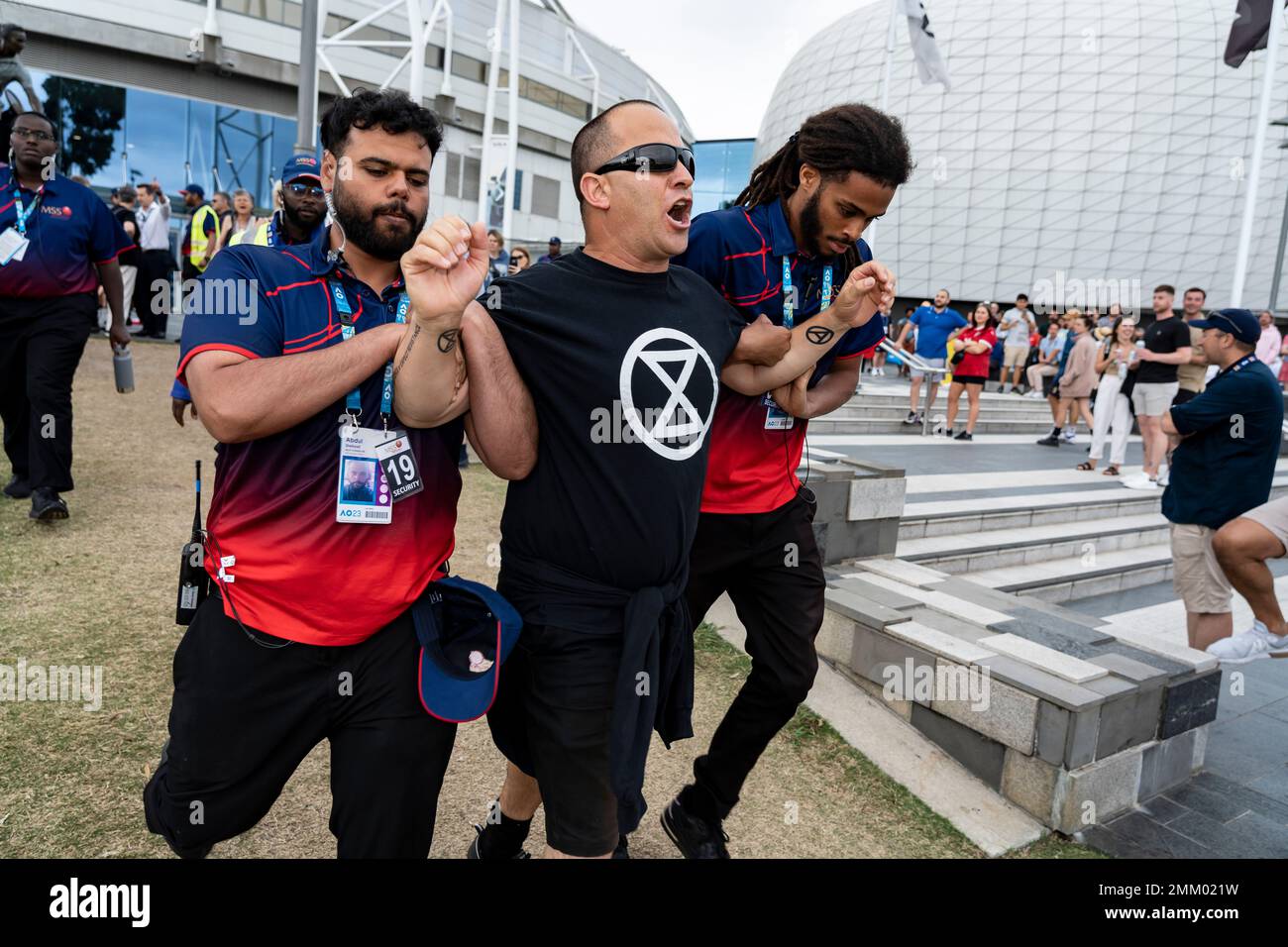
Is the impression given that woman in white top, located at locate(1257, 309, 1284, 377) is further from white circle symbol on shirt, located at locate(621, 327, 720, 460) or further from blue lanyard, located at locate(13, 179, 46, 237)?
blue lanyard, located at locate(13, 179, 46, 237)

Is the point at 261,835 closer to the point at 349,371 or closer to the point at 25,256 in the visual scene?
the point at 349,371

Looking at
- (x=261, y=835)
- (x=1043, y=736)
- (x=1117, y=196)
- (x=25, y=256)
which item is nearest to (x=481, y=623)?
(x=261, y=835)

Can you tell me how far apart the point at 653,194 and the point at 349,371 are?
0.85m

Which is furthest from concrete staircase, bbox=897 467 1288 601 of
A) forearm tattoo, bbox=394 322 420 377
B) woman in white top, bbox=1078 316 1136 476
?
forearm tattoo, bbox=394 322 420 377

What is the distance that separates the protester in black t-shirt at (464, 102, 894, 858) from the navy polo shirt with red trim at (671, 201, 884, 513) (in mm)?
597

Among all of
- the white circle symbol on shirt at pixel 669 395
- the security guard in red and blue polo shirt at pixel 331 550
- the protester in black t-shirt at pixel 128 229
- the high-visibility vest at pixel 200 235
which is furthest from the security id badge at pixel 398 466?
the protester in black t-shirt at pixel 128 229

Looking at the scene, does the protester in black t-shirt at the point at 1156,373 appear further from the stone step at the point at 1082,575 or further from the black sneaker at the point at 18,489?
the black sneaker at the point at 18,489

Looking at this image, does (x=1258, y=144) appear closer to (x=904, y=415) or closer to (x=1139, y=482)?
(x=904, y=415)

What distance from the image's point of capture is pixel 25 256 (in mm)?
4914

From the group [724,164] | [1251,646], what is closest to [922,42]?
[1251,646]

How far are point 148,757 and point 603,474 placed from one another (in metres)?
2.23

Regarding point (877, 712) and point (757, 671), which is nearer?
point (757, 671)

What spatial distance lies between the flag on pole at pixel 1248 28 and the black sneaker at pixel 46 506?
15.4 meters

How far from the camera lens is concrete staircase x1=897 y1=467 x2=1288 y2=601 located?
6.63m
